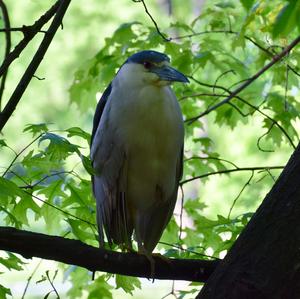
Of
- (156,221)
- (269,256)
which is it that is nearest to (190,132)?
(156,221)

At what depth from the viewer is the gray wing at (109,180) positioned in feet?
9.12

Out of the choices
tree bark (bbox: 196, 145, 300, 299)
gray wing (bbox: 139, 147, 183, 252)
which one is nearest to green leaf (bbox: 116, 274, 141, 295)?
gray wing (bbox: 139, 147, 183, 252)

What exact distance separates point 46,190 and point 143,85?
2.01 ft

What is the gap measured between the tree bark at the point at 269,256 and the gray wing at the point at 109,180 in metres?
0.86

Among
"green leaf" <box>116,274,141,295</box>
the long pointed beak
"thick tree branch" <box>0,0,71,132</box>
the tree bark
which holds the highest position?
the long pointed beak

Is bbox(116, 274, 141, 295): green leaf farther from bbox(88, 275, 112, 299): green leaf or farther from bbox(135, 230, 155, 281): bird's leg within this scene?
bbox(88, 275, 112, 299): green leaf

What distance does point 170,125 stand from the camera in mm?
2785

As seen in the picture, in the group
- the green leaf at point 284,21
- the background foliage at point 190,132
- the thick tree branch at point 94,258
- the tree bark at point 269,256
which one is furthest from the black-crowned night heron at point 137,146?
the green leaf at point 284,21

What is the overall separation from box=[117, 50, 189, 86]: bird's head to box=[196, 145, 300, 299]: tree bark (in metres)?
0.97

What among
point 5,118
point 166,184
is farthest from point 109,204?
point 5,118

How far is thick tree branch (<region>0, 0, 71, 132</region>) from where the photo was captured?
7.00ft

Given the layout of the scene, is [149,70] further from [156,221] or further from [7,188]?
[7,188]

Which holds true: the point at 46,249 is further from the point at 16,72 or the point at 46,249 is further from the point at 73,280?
the point at 16,72

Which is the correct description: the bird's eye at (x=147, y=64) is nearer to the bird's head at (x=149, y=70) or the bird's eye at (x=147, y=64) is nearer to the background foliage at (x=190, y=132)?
the bird's head at (x=149, y=70)
